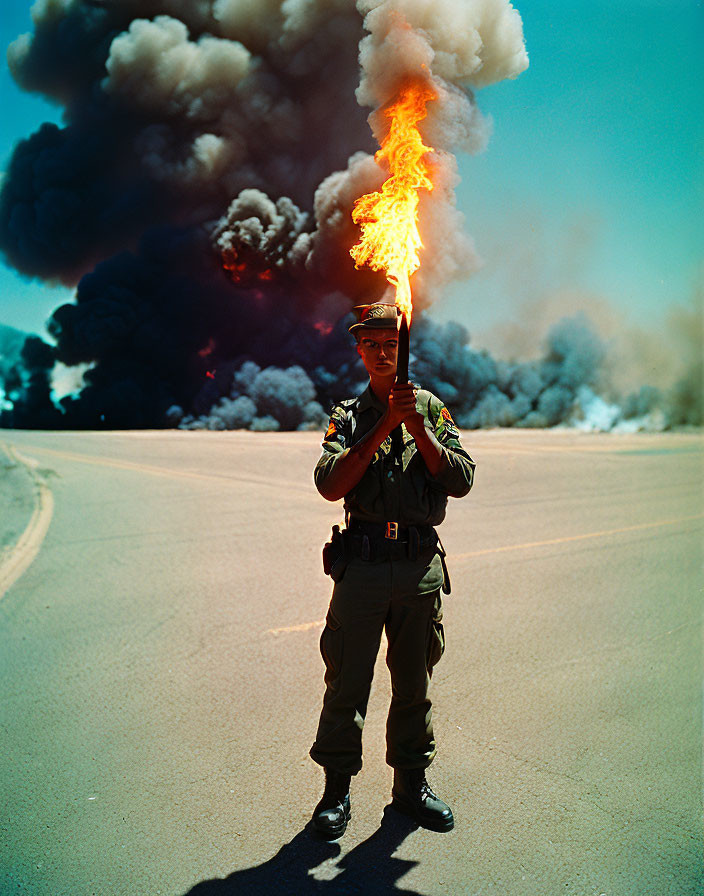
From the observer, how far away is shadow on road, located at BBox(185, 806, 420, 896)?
92.3 inches

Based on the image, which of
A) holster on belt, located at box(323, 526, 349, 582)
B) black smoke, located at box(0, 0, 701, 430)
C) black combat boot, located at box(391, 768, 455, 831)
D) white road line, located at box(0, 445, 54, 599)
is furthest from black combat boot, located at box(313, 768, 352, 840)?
black smoke, located at box(0, 0, 701, 430)

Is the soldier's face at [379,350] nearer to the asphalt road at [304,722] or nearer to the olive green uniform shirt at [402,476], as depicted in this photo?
the olive green uniform shirt at [402,476]

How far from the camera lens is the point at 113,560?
23.4 ft

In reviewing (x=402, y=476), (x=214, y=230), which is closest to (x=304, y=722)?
(x=402, y=476)

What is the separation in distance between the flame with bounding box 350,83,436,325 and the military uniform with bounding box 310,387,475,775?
0.65 m

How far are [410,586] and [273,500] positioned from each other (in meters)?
8.65

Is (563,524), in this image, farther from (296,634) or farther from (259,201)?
(259,201)

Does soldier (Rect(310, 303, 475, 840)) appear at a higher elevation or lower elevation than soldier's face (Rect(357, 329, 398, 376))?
lower

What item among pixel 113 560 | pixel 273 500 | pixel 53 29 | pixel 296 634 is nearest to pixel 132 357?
pixel 53 29

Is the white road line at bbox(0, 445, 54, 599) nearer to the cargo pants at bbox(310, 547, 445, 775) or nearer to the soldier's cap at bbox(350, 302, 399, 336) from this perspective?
the cargo pants at bbox(310, 547, 445, 775)

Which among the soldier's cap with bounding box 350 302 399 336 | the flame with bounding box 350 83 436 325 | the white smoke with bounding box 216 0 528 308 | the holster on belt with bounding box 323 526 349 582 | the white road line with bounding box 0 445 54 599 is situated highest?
the white smoke with bounding box 216 0 528 308

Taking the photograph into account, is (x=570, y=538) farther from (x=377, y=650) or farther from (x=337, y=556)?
(x=337, y=556)

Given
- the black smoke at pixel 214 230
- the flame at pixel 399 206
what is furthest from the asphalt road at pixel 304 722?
the black smoke at pixel 214 230

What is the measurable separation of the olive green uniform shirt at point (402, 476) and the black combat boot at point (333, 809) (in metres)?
1.05
